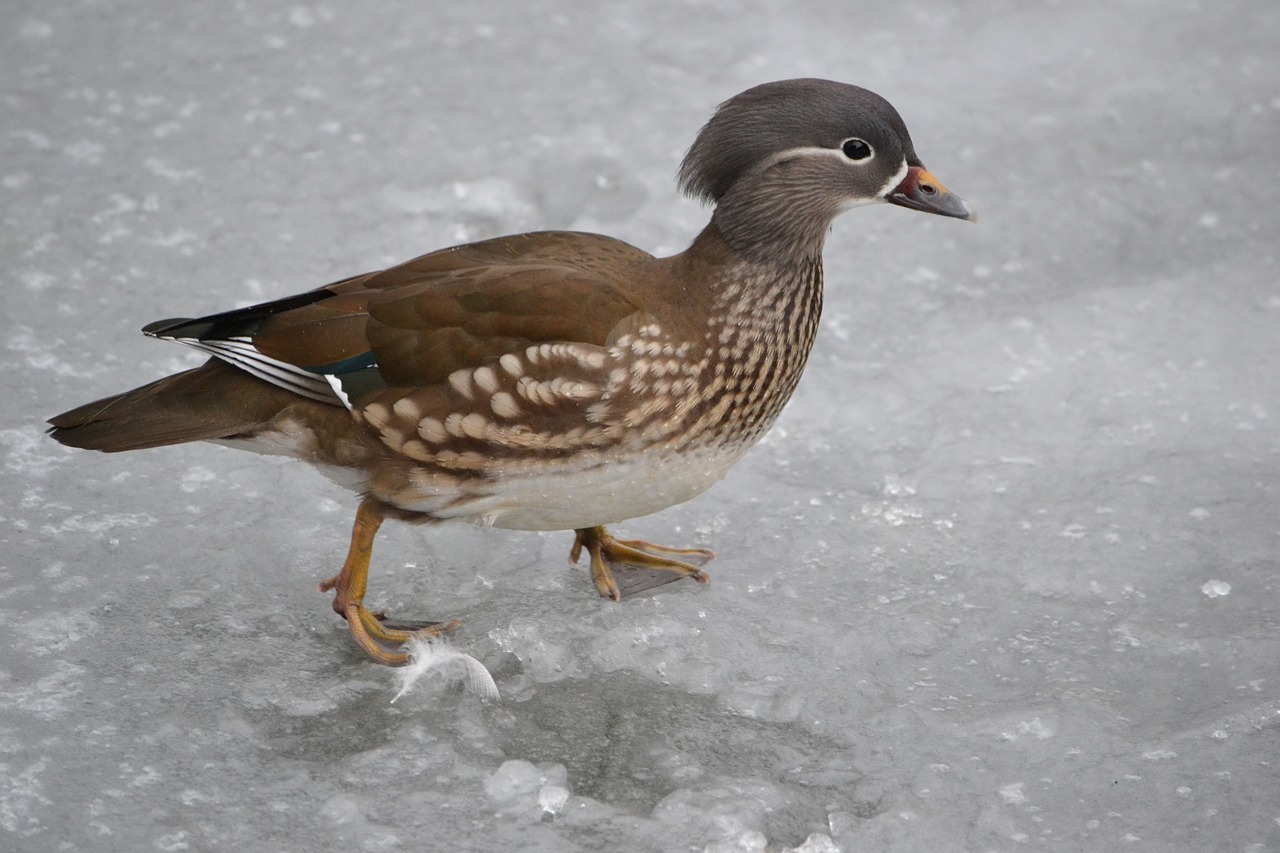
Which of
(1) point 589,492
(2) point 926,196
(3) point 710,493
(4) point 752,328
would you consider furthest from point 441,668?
(2) point 926,196

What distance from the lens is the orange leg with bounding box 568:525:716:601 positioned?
393cm

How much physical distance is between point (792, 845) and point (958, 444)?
6.15 feet

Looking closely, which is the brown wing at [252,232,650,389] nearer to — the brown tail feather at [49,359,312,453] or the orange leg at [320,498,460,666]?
the brown tail feather at [49,359,312,453]

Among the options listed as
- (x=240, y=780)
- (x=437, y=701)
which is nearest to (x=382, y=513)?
(x=437, y=701)

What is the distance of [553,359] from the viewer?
3369mm

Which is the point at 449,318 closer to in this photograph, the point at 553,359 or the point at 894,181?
the point at 553,359

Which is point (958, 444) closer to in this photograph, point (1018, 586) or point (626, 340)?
point (1018, 586)

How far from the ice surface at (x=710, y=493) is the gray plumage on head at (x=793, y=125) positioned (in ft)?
3.78

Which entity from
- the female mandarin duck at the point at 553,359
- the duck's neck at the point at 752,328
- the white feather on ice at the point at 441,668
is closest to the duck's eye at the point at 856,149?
the female mandarin duck at the point at 553,359

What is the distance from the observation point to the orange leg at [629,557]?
3.93m

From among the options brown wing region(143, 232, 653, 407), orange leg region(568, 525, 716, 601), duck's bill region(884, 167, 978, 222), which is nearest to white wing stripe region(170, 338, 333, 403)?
brown wing region(143, 232, 653, 407)

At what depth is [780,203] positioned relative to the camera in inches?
140

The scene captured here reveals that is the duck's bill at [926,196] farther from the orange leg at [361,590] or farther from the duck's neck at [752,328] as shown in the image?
the orange leg at [361,590]

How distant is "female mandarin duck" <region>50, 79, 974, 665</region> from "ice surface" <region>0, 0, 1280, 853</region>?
41 centimetres
